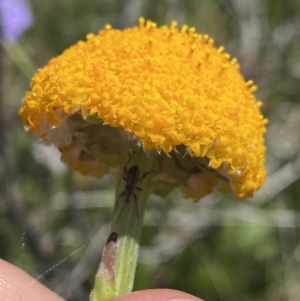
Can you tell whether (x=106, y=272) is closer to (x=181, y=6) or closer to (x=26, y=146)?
(x=26, y=146)

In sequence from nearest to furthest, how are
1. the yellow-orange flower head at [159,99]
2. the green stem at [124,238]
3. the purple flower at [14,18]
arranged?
the yellow-orange flower head at [159,99], the green stem at [124,238], the purple flower at [14,18]

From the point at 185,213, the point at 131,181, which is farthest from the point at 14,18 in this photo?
the point at 131,181

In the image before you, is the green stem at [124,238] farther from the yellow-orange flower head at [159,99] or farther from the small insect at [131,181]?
the yellow-orange flower head at [159,99]

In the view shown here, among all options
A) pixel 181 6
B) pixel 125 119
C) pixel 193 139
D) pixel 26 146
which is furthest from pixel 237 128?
pixel 181 6

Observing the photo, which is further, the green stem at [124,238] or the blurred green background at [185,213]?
the blurred green background at [185,213]

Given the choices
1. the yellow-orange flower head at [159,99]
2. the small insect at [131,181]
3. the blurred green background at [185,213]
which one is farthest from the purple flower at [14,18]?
the small insect at [131,181]

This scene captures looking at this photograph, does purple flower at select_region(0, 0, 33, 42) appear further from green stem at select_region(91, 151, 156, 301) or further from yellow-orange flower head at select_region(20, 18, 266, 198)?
green stem at select_region(91, 151, 156, 301)
